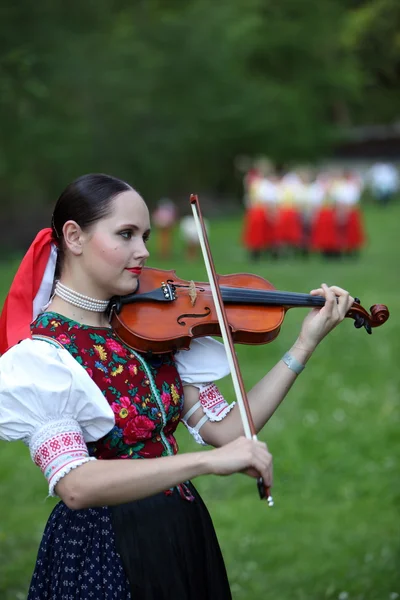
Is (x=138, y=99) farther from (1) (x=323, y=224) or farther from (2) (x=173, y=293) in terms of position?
(2) (x=173, y=293)

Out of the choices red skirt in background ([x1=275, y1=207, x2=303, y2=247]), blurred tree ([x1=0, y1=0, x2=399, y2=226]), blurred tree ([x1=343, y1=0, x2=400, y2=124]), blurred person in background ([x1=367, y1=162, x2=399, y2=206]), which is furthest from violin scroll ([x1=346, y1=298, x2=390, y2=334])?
blurred person in background ([x1=367, y1=162, x2=399, y2=206])

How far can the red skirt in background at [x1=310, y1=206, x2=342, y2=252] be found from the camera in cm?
2112

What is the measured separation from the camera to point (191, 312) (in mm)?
2670

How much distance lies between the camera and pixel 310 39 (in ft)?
141

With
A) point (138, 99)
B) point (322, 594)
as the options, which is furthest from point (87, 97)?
point (322, 594)

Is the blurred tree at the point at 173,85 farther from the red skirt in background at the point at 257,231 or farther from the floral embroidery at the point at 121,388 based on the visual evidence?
the floral embroidery at the point at 121,388

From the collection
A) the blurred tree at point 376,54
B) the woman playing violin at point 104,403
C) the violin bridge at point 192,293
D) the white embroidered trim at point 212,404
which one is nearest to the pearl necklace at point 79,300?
the woman playing violin at point 104,403

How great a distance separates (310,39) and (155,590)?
42.2 metres

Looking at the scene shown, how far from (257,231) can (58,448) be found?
19.7m

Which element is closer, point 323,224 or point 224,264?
point 224,264

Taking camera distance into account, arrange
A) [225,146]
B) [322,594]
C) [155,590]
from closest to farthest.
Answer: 1. [155,590]
2. [322,594]
3. [225,146]

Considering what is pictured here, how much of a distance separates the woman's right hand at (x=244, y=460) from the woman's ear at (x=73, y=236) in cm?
64

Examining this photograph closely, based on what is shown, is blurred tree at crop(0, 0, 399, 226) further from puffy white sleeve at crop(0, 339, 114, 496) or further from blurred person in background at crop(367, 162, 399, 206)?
puffy white sleeve at crop(0, 339, 114, 496)

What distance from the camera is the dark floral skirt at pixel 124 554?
99.2 inches
